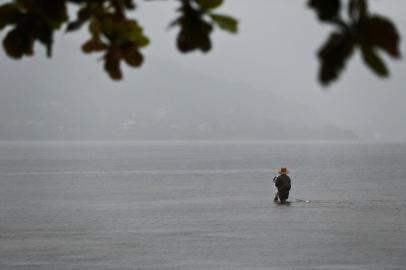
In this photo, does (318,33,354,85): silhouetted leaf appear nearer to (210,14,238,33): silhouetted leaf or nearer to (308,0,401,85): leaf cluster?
(308,0,401,85): leaf cluster

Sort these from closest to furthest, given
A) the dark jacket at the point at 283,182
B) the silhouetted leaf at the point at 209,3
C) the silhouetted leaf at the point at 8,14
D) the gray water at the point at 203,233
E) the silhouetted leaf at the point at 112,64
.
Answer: the silhouetted leaf at the point at 209,3, the silhouetted leaf at the point at 8,14, the silhouetted leaf at the point at 112,64, the gray water at the point at 203,233, the dark jacket at the point at 283,182

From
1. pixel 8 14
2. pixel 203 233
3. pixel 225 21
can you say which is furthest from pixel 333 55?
pixel 203 233

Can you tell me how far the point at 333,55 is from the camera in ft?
6.09

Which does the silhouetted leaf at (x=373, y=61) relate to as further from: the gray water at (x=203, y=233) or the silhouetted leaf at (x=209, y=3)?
the gray water at (x=203, y=233)

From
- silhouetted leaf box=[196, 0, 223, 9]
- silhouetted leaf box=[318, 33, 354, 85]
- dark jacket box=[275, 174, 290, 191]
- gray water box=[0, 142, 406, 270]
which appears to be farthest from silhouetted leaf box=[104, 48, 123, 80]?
dark jacket box=[275, 174, 290, 191]

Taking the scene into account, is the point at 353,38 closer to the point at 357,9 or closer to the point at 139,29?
the point at 357,9

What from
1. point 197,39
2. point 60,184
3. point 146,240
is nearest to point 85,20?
point 197,39

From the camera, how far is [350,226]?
1351 inches

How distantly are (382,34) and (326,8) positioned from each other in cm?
14

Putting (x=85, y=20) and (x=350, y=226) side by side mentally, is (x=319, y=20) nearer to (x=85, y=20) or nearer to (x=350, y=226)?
(x=85, y=20)

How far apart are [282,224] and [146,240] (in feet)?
23.7

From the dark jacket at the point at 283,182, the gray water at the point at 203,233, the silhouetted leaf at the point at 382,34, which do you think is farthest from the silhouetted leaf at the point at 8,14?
the dark jacket at the point at 283,182

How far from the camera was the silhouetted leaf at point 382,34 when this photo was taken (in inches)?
70.6

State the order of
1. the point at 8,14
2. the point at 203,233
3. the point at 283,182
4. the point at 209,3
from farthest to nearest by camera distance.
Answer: the point at 283,182, the point at 203,233, the point at 8,14, the point at 209,3
